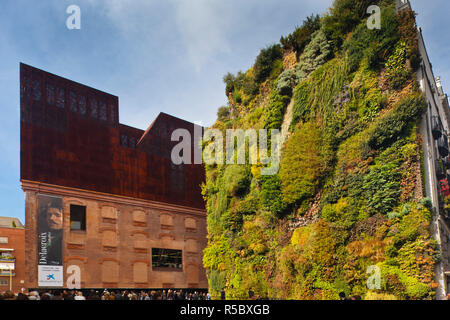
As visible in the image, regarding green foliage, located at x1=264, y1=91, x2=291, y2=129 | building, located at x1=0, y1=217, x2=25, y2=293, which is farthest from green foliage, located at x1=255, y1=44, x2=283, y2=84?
building, located at x1=0, y1=217, x2=25, y2=293

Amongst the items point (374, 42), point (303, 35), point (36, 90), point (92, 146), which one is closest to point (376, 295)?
point (374, 42)

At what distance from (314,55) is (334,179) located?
7.70 meters

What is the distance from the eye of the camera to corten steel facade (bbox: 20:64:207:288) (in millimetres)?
32375

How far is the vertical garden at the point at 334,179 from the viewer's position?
18.8 metres

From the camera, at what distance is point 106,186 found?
36188mm

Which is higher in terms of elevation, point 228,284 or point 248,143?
point 248,143

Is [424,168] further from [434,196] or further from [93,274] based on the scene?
[93,274]

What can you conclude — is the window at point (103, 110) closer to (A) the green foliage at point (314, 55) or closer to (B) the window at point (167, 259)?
(B) the window at point (167, 259)

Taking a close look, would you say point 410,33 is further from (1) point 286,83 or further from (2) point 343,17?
(1) point 286,83

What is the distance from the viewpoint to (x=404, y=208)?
18.5 m
